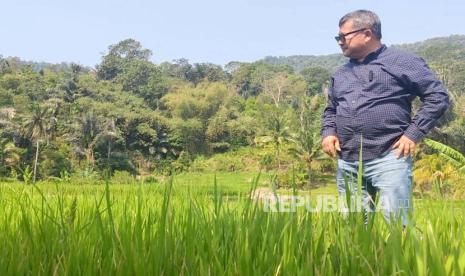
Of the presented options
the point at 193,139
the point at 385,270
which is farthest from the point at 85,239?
the point at 193,139

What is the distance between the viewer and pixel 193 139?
174 feet

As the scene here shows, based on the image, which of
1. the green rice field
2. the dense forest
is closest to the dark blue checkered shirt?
the green rice field

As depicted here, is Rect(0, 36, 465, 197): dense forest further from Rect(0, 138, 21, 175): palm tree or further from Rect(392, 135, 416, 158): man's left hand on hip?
Rect(392, 135, 416, 158): man's left hand on hip

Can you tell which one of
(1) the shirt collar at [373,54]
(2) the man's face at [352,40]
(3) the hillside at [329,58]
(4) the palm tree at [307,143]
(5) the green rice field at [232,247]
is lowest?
(5) the green rice field at [232,247]

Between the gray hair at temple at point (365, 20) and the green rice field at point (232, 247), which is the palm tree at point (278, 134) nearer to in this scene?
the gray hair at temple at point (365, 20)

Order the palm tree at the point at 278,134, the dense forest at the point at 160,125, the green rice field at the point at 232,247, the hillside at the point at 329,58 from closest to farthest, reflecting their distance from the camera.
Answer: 1. the green rice field at the point at 232,247
2. the dense forest at the point at 160,125
3. the palm tree at the point at 278,134
4. the hillside at the point at 329,58

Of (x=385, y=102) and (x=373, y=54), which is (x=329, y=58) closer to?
(x=373, y=54)

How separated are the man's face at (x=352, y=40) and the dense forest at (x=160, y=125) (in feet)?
59.0

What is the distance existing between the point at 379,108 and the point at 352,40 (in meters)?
0.32

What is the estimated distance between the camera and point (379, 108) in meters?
2.26

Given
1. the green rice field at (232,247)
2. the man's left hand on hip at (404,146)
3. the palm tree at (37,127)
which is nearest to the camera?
the green rice field at (232,247)

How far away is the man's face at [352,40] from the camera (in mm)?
2316

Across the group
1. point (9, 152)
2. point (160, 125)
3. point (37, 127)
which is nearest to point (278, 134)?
point (160, 125)

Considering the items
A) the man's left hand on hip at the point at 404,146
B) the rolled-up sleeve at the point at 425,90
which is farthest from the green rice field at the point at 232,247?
the rolled-up sleeve at the point at 425,90
